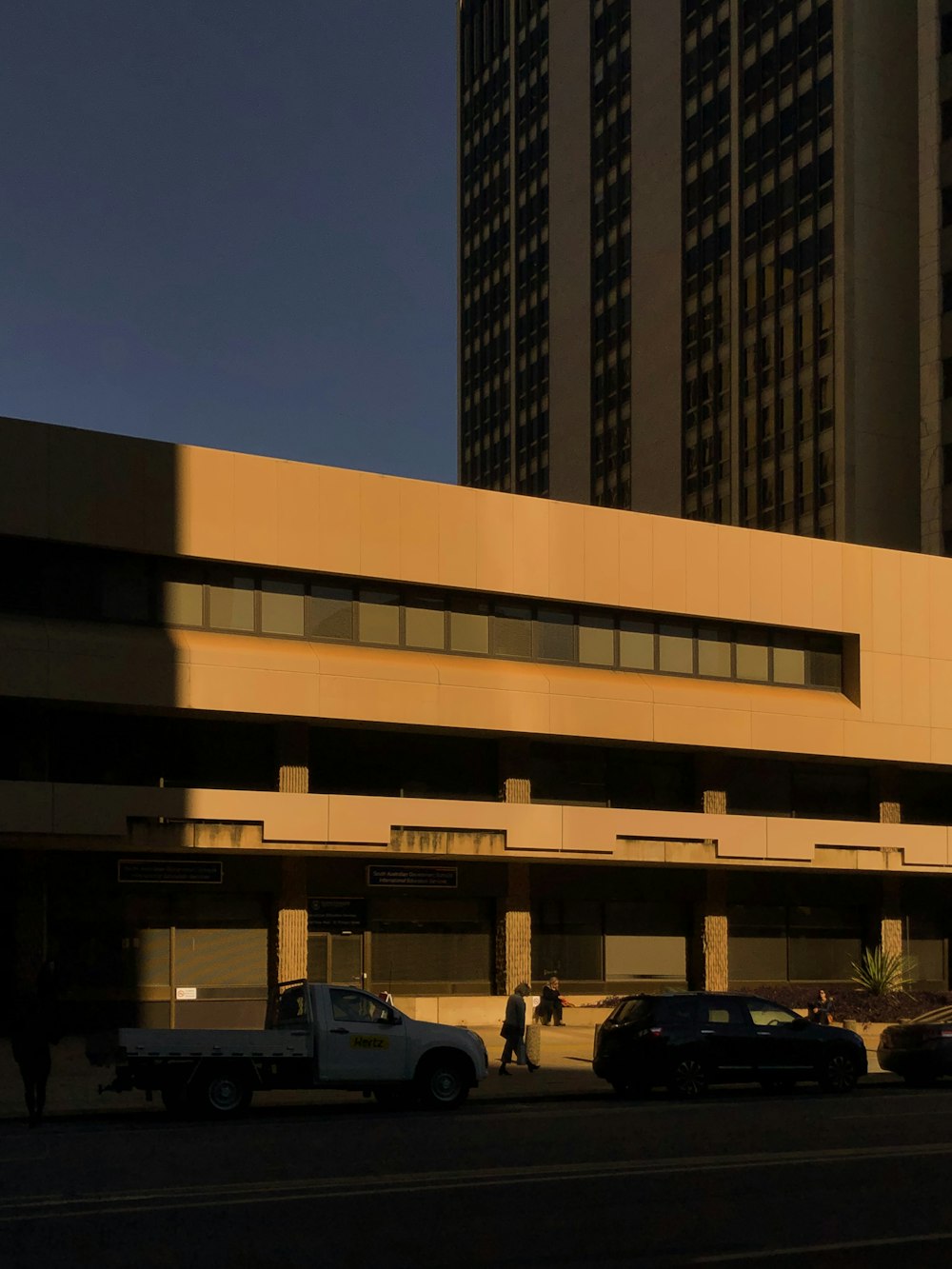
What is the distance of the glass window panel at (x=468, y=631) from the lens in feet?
129

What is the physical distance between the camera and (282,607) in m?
37.3

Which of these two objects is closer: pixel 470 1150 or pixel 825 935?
pixel 470 1150

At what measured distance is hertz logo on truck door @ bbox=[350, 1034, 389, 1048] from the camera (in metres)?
21.9

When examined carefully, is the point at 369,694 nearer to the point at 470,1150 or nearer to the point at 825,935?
the point at 825,935

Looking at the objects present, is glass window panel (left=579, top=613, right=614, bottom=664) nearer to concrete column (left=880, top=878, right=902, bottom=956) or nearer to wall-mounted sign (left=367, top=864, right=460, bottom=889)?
wall-mounted sign (left=367, top=864, right=460, bottom=889)

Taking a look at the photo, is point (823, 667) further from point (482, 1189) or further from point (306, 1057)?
point (482, 1189)

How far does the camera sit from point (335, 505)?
37.3 m

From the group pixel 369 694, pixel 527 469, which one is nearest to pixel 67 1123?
pixel 369 694

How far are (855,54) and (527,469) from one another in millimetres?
36614

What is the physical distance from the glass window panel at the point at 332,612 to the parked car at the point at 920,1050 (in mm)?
15777

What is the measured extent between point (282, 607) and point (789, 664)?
47.3 feet

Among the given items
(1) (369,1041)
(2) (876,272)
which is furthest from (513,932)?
(2) (876,272)

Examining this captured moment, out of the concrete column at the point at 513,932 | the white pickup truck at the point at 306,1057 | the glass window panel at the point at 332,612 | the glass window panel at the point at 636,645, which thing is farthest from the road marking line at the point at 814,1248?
the glass window panel at the point at 636,645

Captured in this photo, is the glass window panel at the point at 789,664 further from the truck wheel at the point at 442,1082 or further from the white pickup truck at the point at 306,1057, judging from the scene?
the truck wheel at the point at 442,1082
